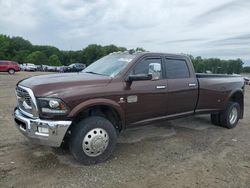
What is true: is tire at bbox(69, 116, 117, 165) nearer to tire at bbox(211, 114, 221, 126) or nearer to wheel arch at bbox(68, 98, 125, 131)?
wheel arch at bbox(68, 98, 125, 131)

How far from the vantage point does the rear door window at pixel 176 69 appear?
229 inches

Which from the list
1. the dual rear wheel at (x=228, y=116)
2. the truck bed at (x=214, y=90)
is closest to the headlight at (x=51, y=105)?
the truck bed at (x=214, y=90)

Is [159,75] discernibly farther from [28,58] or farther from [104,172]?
[28,58]

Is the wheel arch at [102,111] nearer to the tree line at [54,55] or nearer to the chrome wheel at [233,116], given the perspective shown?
the chrome wheel at [233,116]

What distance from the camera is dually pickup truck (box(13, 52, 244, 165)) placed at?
4176 mm

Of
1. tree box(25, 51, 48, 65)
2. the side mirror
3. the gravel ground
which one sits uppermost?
tree box(25, 51, 48, 65)

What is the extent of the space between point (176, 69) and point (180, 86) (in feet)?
1.34

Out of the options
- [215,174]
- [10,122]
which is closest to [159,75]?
[215,174]

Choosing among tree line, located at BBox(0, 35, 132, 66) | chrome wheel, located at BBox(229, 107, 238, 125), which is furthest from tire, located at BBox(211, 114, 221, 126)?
tree line, located at BBox(0, 35, 132, 66)

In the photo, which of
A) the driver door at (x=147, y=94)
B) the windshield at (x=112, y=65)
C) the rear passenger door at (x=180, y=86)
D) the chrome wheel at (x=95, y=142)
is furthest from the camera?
the rear passenger door at (x=180, y=86)

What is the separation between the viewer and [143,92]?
5129mm

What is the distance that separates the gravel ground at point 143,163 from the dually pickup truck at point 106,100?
0.42 meters

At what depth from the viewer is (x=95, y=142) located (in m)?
4.46

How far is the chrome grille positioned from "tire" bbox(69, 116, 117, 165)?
781 millimetres
